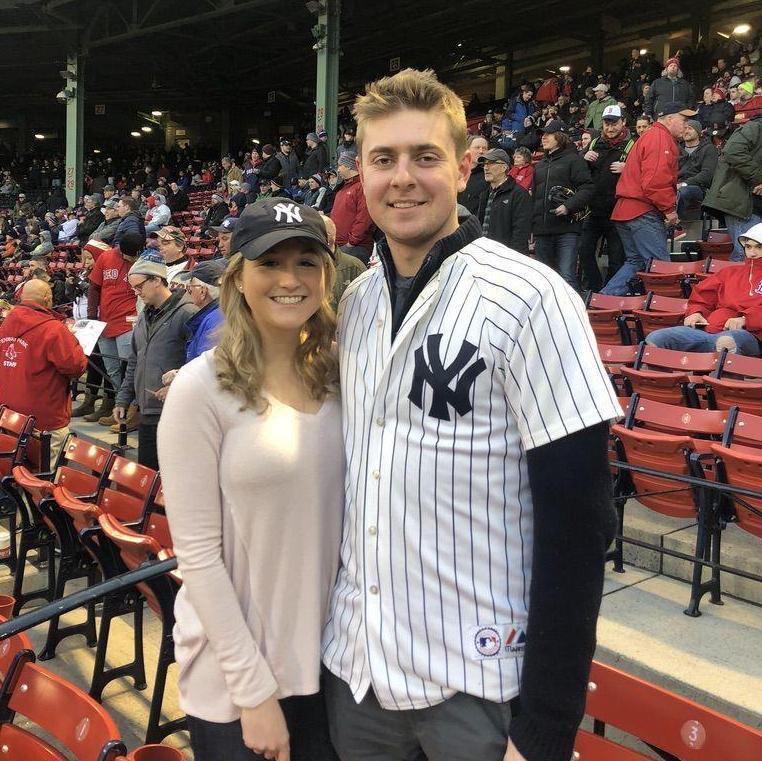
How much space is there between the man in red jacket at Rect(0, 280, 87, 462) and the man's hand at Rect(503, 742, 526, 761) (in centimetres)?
532

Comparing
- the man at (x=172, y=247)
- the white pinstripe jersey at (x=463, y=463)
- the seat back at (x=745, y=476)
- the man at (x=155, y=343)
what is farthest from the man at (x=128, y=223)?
the white pinstripe jersey at (x=463, y=463)

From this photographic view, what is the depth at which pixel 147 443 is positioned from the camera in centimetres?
488

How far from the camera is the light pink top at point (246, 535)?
140cm

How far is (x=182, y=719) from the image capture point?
120 inches

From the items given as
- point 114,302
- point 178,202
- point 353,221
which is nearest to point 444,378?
point 353,221

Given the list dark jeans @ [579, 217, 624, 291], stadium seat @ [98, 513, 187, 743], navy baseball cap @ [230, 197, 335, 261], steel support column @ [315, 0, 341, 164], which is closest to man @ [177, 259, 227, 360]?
stadium seat @ [98, 513, 187, 743]

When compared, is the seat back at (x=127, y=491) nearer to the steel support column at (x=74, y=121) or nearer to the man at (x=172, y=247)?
the man at (x=172, y=247)

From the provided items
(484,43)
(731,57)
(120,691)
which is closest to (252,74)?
(484,43)

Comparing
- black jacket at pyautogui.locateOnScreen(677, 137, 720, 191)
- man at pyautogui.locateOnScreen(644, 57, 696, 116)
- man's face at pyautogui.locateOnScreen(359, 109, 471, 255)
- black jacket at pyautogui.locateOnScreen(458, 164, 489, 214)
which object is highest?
man at pyautogui.locateOnScreen(644, 57, 696, 116)

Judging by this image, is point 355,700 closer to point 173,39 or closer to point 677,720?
point 677,720

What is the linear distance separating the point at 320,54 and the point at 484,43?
11.4 m

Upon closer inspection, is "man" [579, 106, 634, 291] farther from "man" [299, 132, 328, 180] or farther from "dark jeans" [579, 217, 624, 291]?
"man" [299, 132, 328, 180]

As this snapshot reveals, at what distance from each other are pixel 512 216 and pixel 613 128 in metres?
1.71

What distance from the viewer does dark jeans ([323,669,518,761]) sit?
1.25m
